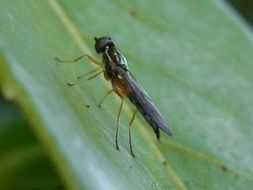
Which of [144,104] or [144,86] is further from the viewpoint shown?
[144,86]

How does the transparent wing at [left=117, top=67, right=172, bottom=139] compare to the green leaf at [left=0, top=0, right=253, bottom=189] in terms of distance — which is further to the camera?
the transparent wing at [left=117, top=67, right=172, bottom=139]

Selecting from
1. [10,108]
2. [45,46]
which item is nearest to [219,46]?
[10,108]

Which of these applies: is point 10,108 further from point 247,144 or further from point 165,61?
point 247,144

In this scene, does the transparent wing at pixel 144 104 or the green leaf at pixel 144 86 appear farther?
the transparent wing at pixel 144 104
